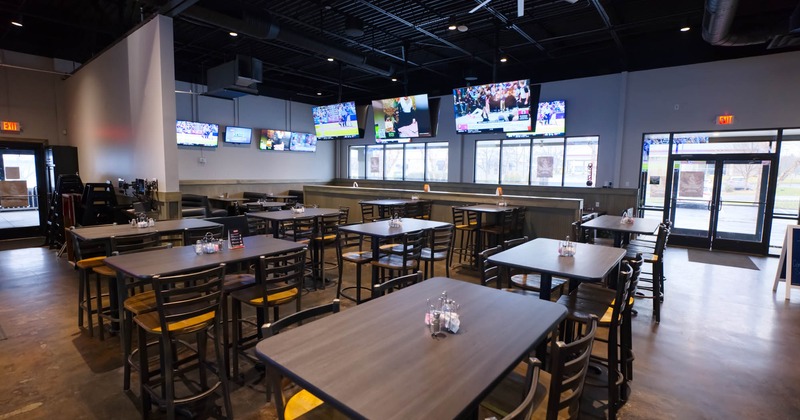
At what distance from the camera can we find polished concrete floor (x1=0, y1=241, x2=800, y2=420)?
260cm

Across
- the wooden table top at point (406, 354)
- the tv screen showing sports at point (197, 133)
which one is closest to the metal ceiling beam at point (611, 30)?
the wooden table top at point (406, 354)

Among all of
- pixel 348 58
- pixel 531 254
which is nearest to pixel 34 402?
pixel 531 254

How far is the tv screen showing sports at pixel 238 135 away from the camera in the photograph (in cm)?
1023

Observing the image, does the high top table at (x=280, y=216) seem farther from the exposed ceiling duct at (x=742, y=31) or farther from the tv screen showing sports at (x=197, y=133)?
the exposed ceiling duct at (x=742, y=31)

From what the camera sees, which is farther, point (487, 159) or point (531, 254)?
point (487, 159)

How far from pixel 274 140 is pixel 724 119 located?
1069cm

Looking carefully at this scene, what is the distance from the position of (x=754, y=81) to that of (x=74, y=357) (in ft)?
35.3

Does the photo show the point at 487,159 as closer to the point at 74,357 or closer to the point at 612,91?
the point at 612,91

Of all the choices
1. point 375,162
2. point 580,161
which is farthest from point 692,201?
point 375,162

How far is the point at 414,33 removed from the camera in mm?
7344

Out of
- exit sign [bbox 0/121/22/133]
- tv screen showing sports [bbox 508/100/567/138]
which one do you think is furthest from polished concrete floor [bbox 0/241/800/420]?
exit sign [bbox 0/121/22/133]

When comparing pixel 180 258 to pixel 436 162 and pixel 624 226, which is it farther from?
pixel 436 162

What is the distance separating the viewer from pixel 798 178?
716cm

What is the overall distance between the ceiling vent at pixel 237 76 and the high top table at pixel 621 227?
6.49m
